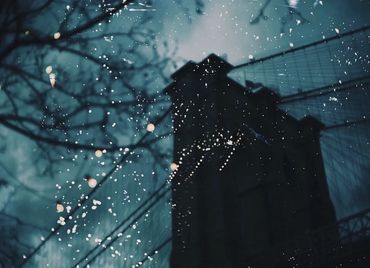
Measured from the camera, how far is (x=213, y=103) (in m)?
15.6

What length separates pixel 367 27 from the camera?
18.0 metres

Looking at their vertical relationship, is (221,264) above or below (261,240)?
below

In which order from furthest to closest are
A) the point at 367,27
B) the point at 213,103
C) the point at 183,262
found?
1. the point at 367,27
2. the point at 213,103
3. the point at 183,262

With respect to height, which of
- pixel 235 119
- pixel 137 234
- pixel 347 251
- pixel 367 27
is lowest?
pixel 347 251

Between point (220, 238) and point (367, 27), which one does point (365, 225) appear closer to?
point (220, 238)

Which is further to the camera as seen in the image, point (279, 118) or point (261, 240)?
point (279, 118)

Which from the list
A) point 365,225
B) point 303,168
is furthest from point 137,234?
point 365,225

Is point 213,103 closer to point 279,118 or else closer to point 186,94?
point 186,94

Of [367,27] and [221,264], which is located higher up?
[367,27]

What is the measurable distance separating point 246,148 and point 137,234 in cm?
676

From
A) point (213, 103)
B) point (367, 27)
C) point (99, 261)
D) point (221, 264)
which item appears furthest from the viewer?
point (99, 261)

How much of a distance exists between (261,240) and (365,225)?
4.27 meters

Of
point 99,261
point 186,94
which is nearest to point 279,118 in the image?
point 186,94

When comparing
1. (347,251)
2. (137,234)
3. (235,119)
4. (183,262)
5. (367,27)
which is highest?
(367,27)
